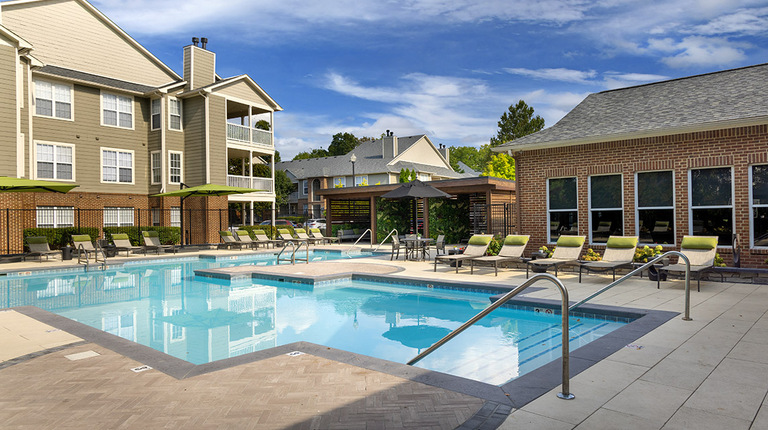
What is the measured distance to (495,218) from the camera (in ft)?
63.7

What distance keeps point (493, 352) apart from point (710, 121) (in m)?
8.19

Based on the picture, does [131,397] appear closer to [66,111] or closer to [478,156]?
[66,111]

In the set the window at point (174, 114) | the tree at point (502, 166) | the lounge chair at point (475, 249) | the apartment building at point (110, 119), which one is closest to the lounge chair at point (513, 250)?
the lounge chair at point (475, 249)

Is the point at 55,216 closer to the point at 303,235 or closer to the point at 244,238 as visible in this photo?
the point at 244,238

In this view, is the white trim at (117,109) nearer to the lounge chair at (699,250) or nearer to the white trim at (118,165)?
the white trim at (118,165)

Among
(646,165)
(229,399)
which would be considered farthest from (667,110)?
(229,399)

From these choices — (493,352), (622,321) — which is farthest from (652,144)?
(493,352)

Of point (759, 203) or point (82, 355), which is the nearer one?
point (82, 355)

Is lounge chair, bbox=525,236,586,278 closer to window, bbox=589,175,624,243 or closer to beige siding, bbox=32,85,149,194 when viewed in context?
window, bbox=589,175,624,243

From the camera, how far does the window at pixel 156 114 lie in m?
23.7

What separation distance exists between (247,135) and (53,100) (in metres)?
8.92

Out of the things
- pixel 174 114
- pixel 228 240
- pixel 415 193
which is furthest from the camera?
pixel 174 114

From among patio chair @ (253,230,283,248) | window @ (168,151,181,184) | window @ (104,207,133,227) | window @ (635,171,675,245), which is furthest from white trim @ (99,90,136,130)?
window @ (635,171,675,245)

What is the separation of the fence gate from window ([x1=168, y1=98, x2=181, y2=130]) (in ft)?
50.9
